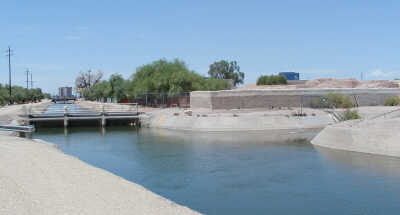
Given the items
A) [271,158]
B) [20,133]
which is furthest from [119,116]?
[271,158]

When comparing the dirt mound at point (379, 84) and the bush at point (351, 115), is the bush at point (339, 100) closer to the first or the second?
the bush at point (351, 115)

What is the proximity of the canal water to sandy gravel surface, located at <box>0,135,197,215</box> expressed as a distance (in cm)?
248

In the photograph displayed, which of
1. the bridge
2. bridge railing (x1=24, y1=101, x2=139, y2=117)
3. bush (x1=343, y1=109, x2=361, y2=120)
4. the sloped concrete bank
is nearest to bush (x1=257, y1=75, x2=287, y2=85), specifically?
bridge railing (x1=24, y1=101, x2=139, y2=117)

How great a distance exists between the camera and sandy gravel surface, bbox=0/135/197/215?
13.6 meters

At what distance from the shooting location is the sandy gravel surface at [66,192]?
44.6 feet

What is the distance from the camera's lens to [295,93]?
6119cm

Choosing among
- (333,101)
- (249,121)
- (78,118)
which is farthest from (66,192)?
(333,101)

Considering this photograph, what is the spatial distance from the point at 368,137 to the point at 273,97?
30914mm

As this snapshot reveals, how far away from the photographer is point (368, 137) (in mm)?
29922

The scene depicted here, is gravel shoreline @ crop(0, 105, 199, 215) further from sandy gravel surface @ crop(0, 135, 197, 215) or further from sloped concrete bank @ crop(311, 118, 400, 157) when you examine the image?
sloped concrete bank @ crop(311, 118, 400, 157)

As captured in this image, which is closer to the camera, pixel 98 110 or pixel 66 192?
pixel 66 192

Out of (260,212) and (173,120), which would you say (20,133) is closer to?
(173,120)

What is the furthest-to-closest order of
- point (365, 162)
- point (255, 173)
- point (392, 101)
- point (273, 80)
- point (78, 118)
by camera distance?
point (273, 80) < point (392, 101) < point (78, 118) < point (365, 162) < point (255, 173)

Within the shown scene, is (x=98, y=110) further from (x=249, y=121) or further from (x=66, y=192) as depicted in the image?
(x=66, y=192)
